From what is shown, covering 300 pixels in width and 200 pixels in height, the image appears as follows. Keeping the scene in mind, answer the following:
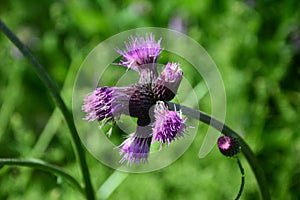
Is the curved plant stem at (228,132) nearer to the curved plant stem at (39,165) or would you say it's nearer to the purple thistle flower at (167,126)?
the purple thistle flower at (167,126)

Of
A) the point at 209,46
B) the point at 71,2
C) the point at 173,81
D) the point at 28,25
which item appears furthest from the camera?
the point at 28,25

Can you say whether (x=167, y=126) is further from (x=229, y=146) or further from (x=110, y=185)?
(x=110, y=185)

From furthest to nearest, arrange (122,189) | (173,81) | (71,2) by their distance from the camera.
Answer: (71,2) → (122,189) → (173,81)

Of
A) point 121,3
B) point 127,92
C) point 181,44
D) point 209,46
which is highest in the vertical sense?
point 121,3

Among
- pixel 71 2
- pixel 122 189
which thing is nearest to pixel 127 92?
pixel 122 189

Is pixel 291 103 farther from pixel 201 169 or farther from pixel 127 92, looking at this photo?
pixel 127 92

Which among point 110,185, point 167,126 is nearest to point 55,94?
point 167,126
